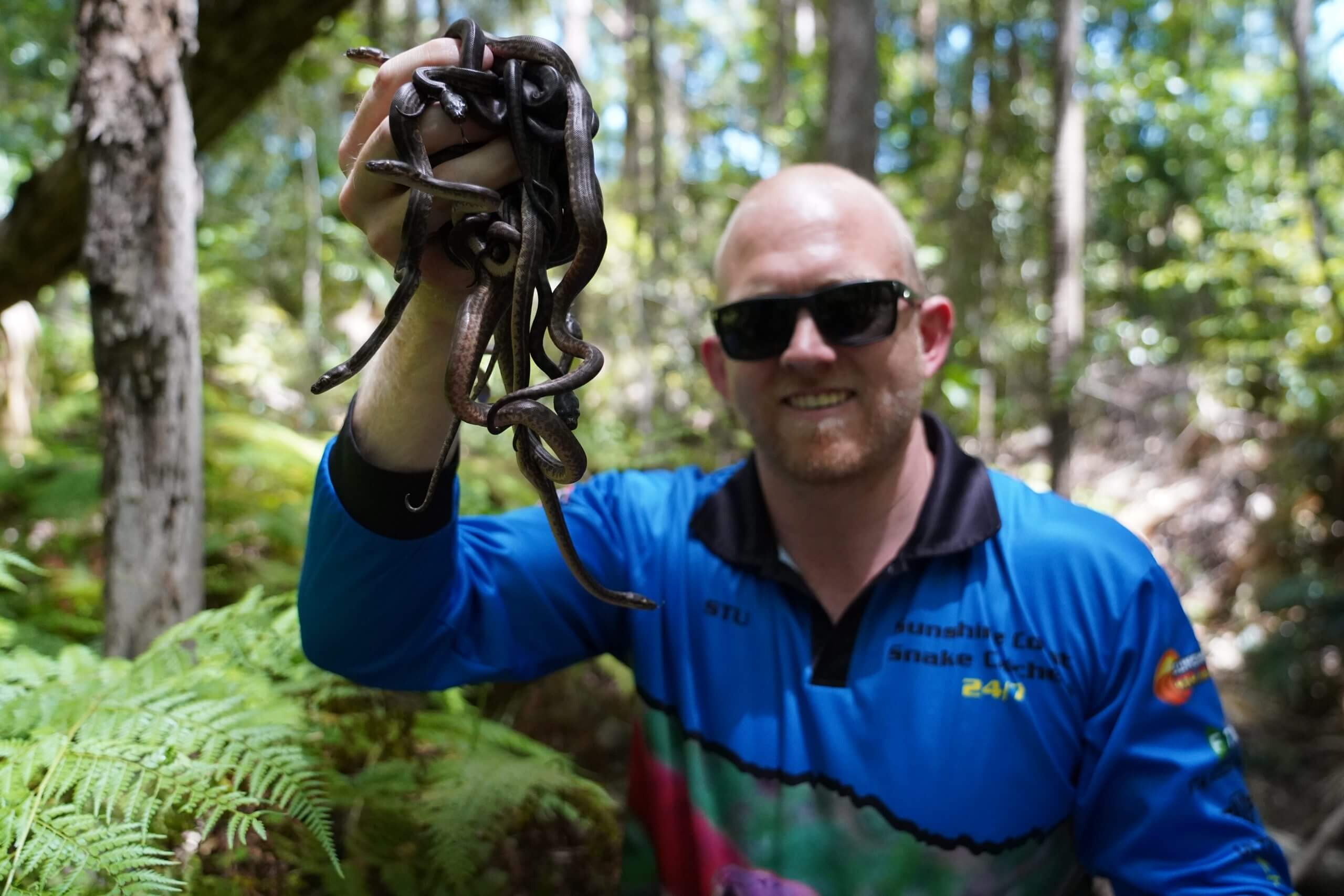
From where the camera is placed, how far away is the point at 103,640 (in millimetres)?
2428

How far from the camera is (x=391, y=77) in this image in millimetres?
1330

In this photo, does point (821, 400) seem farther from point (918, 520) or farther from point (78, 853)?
point (78, 853)

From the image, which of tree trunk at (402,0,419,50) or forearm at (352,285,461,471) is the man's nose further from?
tree trunk at (402,0,419,50)

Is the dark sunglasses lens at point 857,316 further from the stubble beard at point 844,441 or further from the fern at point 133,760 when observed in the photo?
the fern at point 133,760

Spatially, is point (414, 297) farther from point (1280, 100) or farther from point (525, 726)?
point (1280, 100)

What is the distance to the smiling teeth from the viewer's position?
2277 mm

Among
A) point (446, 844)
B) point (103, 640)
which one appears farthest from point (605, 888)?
point (103, 640)

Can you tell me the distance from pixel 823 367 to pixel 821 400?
8cm

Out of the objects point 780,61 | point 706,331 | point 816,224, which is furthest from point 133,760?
point 780,61

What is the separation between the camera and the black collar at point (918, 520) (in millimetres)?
2227

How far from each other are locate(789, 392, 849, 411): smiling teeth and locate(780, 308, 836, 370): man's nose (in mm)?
77

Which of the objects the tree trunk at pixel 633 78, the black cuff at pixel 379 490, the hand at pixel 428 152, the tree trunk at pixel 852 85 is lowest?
the black cuff at pixel 379 490

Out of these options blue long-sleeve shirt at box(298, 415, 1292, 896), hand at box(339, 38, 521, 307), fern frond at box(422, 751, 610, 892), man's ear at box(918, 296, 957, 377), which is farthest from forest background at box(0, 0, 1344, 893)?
man's ear at box(918, 296, 957, 377)

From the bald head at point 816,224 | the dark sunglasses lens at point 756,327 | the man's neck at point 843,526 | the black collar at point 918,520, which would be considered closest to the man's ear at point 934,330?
the bald head at point 816,224
